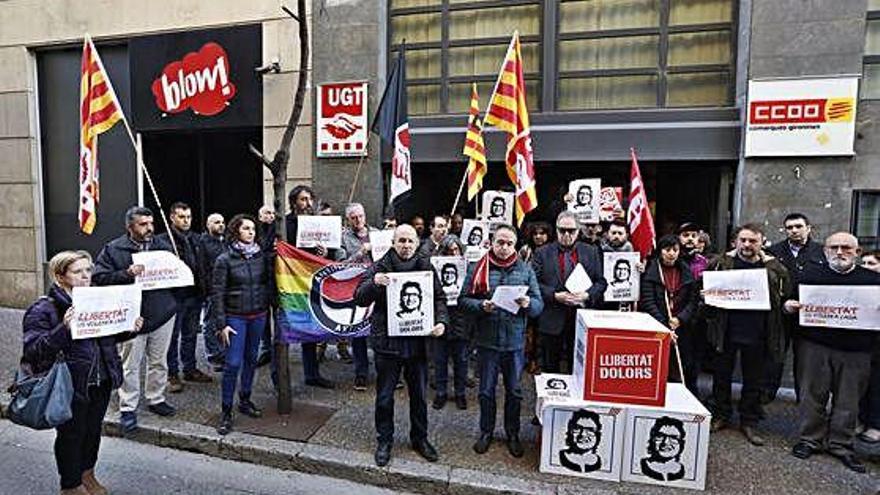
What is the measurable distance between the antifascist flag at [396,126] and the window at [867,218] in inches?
220

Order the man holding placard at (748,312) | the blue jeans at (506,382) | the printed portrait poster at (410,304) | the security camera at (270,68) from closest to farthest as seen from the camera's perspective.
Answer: the printed portrait poster at (410,304) → the blue jeans at (506,382) → the man holding placard at (748,312) → the security camera at (270,68)

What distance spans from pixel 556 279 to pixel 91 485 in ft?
14.1

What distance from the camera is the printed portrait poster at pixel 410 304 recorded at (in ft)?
14.1

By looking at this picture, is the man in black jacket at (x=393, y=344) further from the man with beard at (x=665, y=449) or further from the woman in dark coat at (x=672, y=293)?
the woman in dark coat at (x=672, y=293)

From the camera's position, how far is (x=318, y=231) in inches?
233

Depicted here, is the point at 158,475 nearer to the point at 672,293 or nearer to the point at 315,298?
the point at 315,298

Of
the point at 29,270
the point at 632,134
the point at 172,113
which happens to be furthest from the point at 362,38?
the point at 29,270

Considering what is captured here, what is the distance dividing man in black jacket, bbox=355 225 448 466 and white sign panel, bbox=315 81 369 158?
4.18 m

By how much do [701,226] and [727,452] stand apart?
393 cm

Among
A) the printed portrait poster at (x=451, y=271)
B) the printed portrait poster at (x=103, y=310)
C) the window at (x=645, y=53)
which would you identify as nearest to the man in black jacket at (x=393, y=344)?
the printed portrait poster at (x=451, y=271)

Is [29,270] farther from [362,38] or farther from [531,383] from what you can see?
[531,383]

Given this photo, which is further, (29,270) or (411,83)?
(29,270)

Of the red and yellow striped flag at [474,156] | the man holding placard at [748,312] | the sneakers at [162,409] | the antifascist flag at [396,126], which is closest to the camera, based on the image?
the man holding placard at [748,312]

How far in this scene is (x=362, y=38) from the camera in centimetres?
835
